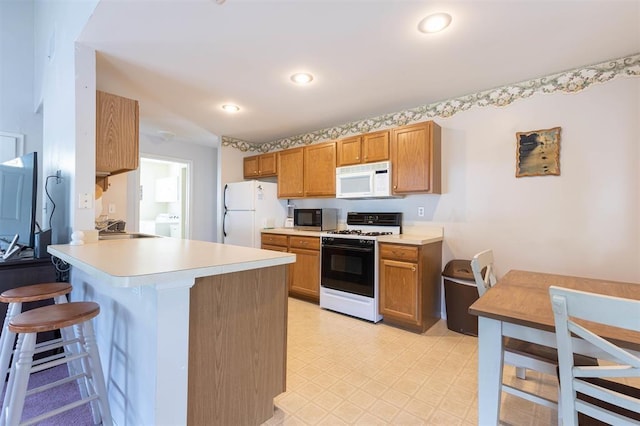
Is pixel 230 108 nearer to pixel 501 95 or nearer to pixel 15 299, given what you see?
pixel 15 299

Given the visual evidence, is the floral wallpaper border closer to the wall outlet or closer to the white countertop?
the white countertop

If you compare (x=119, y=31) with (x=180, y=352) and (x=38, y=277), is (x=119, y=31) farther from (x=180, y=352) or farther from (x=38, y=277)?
(x=180, y=352)

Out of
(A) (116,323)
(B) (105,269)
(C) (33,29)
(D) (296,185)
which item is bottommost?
(A) (116,323)

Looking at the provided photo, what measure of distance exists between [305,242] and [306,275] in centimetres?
42

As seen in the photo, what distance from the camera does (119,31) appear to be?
191cm

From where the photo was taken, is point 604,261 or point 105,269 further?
point 604,261

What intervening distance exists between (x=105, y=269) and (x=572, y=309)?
1.61 meters

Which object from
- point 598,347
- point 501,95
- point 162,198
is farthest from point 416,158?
point 162,198

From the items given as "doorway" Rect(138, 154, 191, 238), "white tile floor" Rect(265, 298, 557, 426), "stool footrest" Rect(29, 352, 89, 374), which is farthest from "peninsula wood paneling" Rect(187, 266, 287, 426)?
"doorway" Rect(138, 154, 191, 238)

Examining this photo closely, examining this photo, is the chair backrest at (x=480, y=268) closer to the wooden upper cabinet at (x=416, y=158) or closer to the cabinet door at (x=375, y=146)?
the wooden upper cabinet at (x=416, y=158)

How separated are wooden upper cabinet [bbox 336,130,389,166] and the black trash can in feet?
4.61

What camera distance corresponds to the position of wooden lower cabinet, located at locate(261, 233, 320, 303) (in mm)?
3562

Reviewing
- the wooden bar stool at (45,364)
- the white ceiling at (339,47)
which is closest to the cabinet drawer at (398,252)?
the white ceiling at (339,47)

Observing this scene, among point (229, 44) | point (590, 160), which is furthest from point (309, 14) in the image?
point (590, 160)
